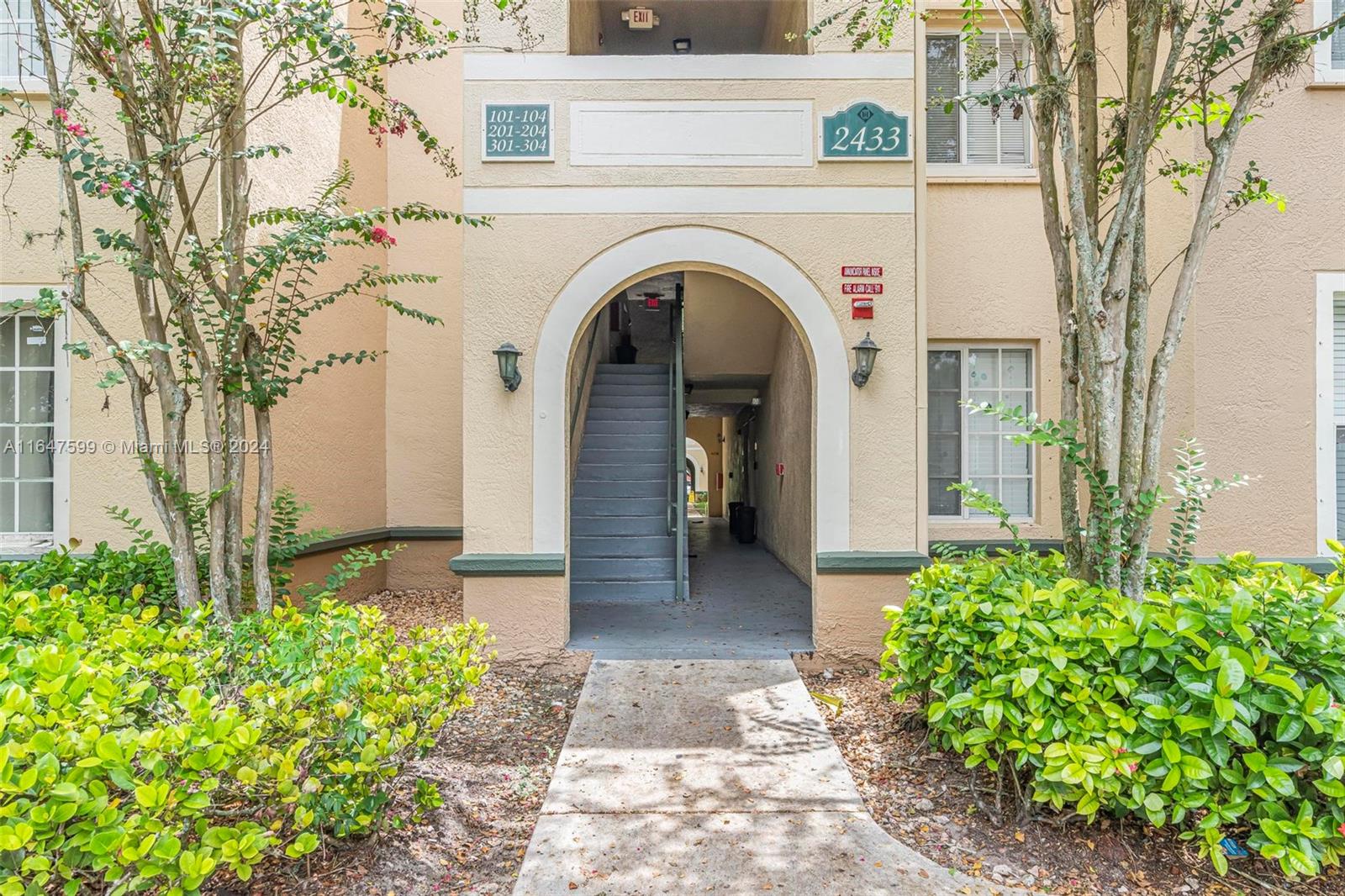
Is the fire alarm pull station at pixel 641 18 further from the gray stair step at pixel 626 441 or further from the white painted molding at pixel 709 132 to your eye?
the gray stair step at pixel 626 441

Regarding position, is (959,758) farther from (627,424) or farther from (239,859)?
(627,424)

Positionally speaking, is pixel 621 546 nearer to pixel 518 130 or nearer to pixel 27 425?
pixel 518 130

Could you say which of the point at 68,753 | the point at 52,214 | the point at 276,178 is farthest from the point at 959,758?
the point at 52,214

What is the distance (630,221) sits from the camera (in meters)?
5.14

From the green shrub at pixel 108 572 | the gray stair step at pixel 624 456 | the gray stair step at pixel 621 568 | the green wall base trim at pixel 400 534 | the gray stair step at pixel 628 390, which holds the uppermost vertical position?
the gray stair step at pixel 628 390

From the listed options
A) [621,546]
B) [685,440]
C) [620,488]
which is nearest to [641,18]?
[685,440]

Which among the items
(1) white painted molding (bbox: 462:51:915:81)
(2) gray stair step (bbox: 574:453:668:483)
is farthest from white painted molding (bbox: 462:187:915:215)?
(2) gray stair step (bbox: 574:453:668:483)

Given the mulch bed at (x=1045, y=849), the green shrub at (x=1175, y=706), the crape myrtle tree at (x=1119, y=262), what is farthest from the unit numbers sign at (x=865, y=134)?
the mulch bed at (x=1045, y=849)

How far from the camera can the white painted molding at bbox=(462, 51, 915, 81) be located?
508 centimetres

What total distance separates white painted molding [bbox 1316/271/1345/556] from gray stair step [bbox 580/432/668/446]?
6.30 m

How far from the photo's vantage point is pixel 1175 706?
2.76m

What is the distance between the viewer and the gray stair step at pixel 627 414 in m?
9.29

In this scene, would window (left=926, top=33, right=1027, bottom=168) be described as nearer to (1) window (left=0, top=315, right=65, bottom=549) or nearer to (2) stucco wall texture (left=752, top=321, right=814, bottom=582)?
(2) stucco wall texture (left=752, top=321, right=814, bottom=582)

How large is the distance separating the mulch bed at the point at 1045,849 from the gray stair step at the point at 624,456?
207 inches
